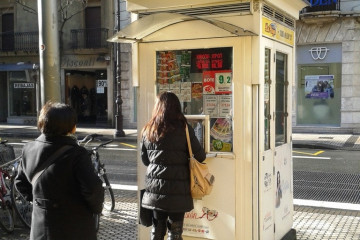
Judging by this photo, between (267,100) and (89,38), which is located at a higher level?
(89,38)

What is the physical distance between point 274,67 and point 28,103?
23.8m

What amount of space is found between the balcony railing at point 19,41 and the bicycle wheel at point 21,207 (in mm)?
20902

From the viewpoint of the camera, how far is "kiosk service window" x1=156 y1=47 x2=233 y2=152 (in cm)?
469

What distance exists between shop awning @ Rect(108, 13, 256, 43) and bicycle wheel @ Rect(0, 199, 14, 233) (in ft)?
8.57

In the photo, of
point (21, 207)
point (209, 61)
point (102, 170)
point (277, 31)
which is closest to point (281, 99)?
point (277, 31)

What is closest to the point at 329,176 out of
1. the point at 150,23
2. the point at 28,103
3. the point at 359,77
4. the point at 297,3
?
the point at 297,3

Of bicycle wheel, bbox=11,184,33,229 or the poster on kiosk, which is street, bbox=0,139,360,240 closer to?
bicycle wheel, bbox=11,184,33,229

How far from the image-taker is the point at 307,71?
20.0 meters

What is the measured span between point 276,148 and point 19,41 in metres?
24.0

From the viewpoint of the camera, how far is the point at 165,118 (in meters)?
3.96

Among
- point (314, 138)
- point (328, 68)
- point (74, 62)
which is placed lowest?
point (314, 138)

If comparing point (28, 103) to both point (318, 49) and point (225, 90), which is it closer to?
point (318, 49)

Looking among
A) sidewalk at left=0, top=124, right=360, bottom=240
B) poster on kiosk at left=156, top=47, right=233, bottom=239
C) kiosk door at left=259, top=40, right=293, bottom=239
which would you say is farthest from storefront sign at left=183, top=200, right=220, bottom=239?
sidewalk at left=0, top=124, right=360, bottom=240

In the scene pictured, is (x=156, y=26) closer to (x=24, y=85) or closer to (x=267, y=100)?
(x=267, y=100)
